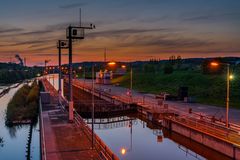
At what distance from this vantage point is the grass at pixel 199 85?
6081 centimetres

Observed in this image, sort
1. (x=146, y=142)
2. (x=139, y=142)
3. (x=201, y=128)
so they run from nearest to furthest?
(x=201, y=128) < (x=146, y=142) < (x=139, y=142)

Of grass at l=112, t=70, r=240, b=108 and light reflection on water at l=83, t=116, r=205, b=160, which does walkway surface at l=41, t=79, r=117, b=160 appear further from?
grass at l=112, t=70, r=240, b=108

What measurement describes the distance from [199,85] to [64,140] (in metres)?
61.7

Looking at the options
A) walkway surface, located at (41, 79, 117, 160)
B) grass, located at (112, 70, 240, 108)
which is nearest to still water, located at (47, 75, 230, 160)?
walkway surface, located at (41, 79, 117, 160)

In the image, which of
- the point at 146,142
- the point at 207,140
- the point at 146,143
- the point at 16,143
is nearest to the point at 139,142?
the point at 146,142

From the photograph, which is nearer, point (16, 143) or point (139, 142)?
point (139, 142)

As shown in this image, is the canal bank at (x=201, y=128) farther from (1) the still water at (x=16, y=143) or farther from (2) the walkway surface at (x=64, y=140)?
(1) the still water at (x=16, y=143)

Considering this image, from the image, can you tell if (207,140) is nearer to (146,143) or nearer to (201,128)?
Answer: (201,128)

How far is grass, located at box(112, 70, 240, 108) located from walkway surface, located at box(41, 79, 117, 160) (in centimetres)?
2910

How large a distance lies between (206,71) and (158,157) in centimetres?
6815

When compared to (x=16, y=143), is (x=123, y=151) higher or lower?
higher

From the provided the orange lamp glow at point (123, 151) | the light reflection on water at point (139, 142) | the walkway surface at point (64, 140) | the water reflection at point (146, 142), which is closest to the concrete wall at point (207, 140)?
the water reflection at point (146, 142)

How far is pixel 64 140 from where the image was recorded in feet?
85.0

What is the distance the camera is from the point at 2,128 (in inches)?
1836
